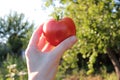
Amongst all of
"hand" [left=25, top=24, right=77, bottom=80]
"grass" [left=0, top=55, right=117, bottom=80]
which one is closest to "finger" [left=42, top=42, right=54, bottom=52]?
"hand" [left=25, top=24, right=77, bottom=80]

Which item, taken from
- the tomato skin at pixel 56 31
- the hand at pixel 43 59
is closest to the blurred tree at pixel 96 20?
the tomato skin at pixel 56 31

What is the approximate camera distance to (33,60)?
1981 millimetres

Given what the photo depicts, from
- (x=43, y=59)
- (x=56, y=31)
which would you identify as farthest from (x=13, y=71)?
(x=43, y=59)

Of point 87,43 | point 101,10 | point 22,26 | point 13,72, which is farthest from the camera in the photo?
point 22,26

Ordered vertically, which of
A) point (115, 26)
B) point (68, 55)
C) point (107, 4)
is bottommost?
point (68, 55)

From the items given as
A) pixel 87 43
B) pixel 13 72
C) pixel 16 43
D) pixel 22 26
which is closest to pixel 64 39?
pixel 13 72

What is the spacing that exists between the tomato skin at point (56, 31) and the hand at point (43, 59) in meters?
0.07

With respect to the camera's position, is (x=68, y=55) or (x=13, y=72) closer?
(x=13, y=72)

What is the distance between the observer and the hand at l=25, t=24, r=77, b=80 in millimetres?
1941

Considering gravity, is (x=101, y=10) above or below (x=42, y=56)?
above

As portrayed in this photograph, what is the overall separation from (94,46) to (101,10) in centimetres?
129

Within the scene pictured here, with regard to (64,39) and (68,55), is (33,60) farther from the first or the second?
(68,55)

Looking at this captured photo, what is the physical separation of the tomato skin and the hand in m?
0.07

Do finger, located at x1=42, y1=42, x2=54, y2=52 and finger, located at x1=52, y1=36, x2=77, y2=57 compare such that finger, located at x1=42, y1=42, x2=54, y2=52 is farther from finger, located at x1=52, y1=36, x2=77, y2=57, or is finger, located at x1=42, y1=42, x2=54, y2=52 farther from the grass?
the grass
